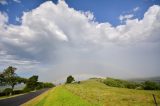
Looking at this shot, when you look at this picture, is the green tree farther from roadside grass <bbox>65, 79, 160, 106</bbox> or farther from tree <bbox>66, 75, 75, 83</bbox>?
tree <bbox>66, 75, 75, 83</bbox>

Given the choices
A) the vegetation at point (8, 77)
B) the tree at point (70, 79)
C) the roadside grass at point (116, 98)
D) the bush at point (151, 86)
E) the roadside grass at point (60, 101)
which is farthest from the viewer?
the tree at point (70, 79)

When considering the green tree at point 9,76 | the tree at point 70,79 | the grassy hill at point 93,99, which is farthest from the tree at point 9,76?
the tree at point 70,79

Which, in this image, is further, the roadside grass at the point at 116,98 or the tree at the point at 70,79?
the tree at the point at 70,79

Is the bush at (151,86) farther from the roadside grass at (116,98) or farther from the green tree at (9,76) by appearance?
the green tree at (9,76)

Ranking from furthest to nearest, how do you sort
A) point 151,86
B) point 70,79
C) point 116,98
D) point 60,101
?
point 70,79, point 151,86, point 60,101, point 116,98

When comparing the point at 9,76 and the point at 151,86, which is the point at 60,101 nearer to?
the point at 9,76

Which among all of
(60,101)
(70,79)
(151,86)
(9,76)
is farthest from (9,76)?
(70,79)

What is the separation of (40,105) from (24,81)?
273ft

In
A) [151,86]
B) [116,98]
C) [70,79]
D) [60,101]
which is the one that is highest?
[70,79]

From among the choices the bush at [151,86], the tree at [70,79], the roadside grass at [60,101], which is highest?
the tree at [70,79]

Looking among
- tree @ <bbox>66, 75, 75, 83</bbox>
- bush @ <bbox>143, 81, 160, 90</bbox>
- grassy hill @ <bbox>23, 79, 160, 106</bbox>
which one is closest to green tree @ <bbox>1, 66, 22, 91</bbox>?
grassy hill @ <bbox>23, 79, 160, 106</bbox>

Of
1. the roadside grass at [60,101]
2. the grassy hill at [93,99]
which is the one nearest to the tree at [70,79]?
the grassy hill at [93,99]

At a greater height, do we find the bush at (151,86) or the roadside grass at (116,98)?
the bush at (151,86)

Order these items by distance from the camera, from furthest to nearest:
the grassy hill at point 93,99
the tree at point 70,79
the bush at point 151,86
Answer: the tree at point 70,79 → the bush at point 151,86 → the grassy hill at point 93,99
